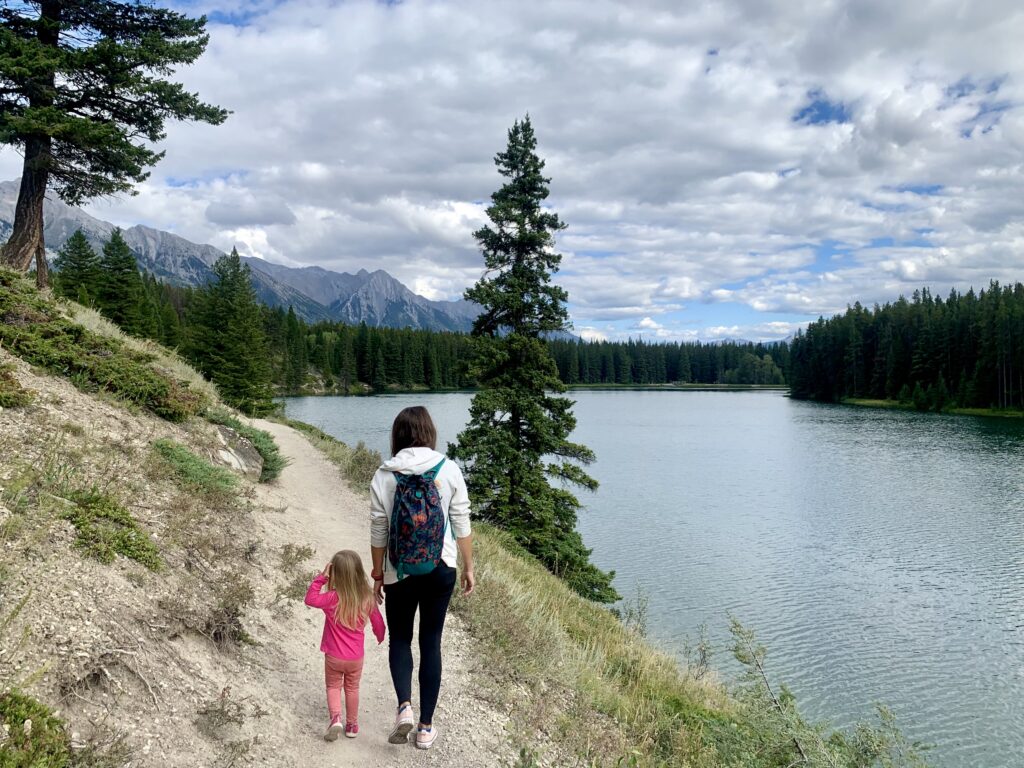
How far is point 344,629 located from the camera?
498cm

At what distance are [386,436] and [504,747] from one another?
130ft

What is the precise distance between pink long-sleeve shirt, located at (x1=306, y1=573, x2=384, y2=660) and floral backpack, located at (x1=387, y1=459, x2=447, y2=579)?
0.81 meters

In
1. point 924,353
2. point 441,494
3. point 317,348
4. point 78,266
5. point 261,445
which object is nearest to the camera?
point 441,494

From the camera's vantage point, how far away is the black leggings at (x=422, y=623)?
15.2 feet

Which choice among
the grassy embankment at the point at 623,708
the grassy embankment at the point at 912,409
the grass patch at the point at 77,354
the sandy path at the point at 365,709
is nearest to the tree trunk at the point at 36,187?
the grass patch at the point at 77,354

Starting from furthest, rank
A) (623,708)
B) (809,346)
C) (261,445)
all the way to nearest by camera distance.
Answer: (809,346), (261,445), (623,708)

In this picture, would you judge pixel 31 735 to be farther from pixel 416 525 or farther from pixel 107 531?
pixel 107 531

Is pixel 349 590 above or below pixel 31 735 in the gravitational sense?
above

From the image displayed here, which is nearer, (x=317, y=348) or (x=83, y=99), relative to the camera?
(x=83, y=99)

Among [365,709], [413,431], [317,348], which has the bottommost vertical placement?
[365,709]

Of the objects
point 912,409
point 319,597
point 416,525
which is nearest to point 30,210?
point 319,597

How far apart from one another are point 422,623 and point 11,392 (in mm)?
6256

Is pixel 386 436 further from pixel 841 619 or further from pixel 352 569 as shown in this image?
pixel 352 569

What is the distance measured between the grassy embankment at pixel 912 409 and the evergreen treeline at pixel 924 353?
0.77m
